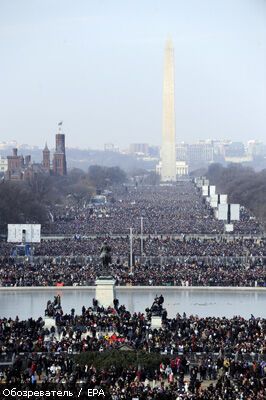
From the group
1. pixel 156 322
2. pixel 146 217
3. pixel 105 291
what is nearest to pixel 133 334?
pixel 156 322

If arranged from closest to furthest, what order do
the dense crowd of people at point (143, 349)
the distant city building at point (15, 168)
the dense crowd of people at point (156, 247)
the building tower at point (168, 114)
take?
the dense crowd of people at point (143, 349)
the dense crowd of people at point (156, 247)
the distant city building at point (15, 168)
the building tower at point (168, 114)

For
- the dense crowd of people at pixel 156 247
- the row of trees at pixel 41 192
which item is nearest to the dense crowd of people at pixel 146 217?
the row of trees at pixel 41 192

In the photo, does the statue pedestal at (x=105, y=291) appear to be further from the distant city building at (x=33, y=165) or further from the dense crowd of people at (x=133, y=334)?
the distant city building at (x=33, y=165)

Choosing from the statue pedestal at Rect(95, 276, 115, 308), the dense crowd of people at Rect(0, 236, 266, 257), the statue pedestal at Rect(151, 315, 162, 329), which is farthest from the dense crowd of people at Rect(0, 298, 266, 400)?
the dense crowd of people at Rect(0, 236, 266, 257)

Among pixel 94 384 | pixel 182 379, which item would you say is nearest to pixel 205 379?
pixel 182 379

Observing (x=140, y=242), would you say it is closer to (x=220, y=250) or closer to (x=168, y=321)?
(x=220, y=250)

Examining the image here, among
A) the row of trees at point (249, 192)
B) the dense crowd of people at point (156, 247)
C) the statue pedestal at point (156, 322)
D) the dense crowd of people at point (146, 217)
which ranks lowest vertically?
the statue pedestal at point (156, 322)
